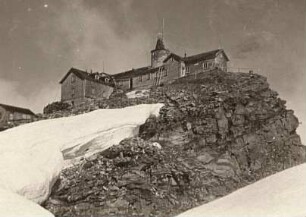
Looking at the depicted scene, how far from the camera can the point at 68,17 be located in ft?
19.0

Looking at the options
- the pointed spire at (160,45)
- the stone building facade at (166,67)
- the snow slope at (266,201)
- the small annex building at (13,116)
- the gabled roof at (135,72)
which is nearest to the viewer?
the snow slope at (266,201)

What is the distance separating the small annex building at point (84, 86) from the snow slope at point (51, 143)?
350 millimetres

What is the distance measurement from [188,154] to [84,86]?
2001 mm

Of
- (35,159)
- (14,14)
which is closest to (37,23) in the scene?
(14,14)

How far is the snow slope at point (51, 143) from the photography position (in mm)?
5121

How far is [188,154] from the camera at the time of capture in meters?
5.79

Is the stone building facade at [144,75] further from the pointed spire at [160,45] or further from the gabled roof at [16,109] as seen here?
the gabled roof at [16,109]

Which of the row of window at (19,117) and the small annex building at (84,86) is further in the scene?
the small annex building at (84,86)

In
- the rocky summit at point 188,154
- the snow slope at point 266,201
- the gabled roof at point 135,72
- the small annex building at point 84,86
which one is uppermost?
the gabled roof at point 135,72

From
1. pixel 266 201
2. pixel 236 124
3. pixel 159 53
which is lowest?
pixel 266 201

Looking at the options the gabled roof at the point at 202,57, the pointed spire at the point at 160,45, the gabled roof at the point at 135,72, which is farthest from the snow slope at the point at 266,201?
the gabled roof at the point at 135,72

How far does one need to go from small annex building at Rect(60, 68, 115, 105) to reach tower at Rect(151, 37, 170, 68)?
1.83ft

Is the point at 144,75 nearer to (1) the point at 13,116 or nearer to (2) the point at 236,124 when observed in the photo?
(2) the point at 236,124

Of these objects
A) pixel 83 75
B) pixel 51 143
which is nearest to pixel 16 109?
pixel 51 143
